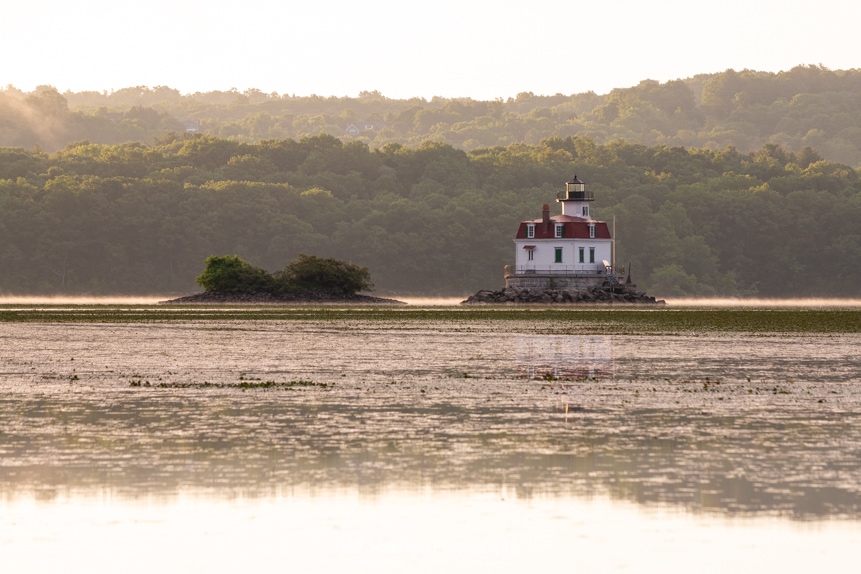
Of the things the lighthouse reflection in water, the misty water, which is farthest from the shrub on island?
the misty water

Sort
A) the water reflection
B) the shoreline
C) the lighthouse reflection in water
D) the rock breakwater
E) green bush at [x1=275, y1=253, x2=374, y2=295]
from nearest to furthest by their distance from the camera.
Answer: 1. the water reflection
2. the lighthouse reflection in water
3. the shoreline
4. green bush at [x1=275, y1=253, x2=374, y2=295]
5. the rock breakwater

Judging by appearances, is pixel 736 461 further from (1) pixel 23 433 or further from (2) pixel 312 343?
(2) pixel 312 343

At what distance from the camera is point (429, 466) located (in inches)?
747

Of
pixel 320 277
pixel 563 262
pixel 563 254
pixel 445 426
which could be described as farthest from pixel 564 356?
pixel 563 262

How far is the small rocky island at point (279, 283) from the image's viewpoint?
387 ft

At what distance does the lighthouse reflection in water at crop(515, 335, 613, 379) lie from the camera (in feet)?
116

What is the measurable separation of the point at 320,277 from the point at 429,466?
328 ft

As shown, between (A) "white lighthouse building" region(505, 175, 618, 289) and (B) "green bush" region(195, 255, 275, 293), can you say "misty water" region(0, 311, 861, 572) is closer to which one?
(B) "green bush" region(195, 255, 275, 293)

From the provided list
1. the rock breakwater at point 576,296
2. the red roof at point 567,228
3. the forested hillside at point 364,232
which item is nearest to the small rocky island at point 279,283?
the rock breakwater at point 576,296

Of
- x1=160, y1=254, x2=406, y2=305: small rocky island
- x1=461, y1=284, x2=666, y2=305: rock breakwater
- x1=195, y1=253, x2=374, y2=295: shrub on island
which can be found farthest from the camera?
x1=461, y1=284, x2=666, y2=305: rock breakwater

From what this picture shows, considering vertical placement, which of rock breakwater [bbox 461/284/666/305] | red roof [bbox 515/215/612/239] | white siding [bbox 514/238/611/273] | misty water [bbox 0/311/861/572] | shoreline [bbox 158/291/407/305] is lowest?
misty water [bbox 0/311/861/572]

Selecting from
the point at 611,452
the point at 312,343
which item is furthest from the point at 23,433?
the point at 312,343

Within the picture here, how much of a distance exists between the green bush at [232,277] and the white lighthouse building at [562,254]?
2250 centimetres

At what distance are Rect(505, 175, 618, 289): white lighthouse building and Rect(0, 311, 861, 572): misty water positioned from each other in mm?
86646
